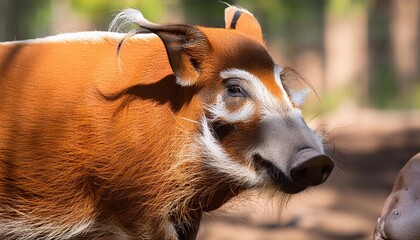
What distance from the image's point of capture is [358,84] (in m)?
17.3

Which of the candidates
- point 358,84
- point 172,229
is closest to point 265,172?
point 172,229

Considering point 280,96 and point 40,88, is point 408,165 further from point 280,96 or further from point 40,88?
point 40,88

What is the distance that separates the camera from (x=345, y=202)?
27.0 feet

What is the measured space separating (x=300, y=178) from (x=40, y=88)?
4.00 ft

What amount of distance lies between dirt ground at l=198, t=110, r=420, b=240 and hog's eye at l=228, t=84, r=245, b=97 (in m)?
1.77

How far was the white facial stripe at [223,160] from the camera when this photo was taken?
3.43 m

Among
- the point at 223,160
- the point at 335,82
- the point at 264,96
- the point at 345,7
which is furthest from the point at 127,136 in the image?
the point at 335,82

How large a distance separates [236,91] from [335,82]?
43.7ft

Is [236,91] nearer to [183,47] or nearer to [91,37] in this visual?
[183,47]

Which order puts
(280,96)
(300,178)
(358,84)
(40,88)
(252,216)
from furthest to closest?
(358,84), (252,216), (40,88), (280,96), (300,178)

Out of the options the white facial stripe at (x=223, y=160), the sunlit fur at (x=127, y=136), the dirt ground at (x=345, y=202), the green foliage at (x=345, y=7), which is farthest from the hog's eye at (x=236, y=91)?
the green foliage at (x=345, y=7)

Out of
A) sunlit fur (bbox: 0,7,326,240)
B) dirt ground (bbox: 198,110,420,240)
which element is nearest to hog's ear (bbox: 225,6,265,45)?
sunlit fur (bbox: 0,7,326,240)

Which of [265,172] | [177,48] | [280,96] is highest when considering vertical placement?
[177,48]

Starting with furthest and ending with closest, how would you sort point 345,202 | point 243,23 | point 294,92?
point 345,202 → point 243,23 → point 294,92
